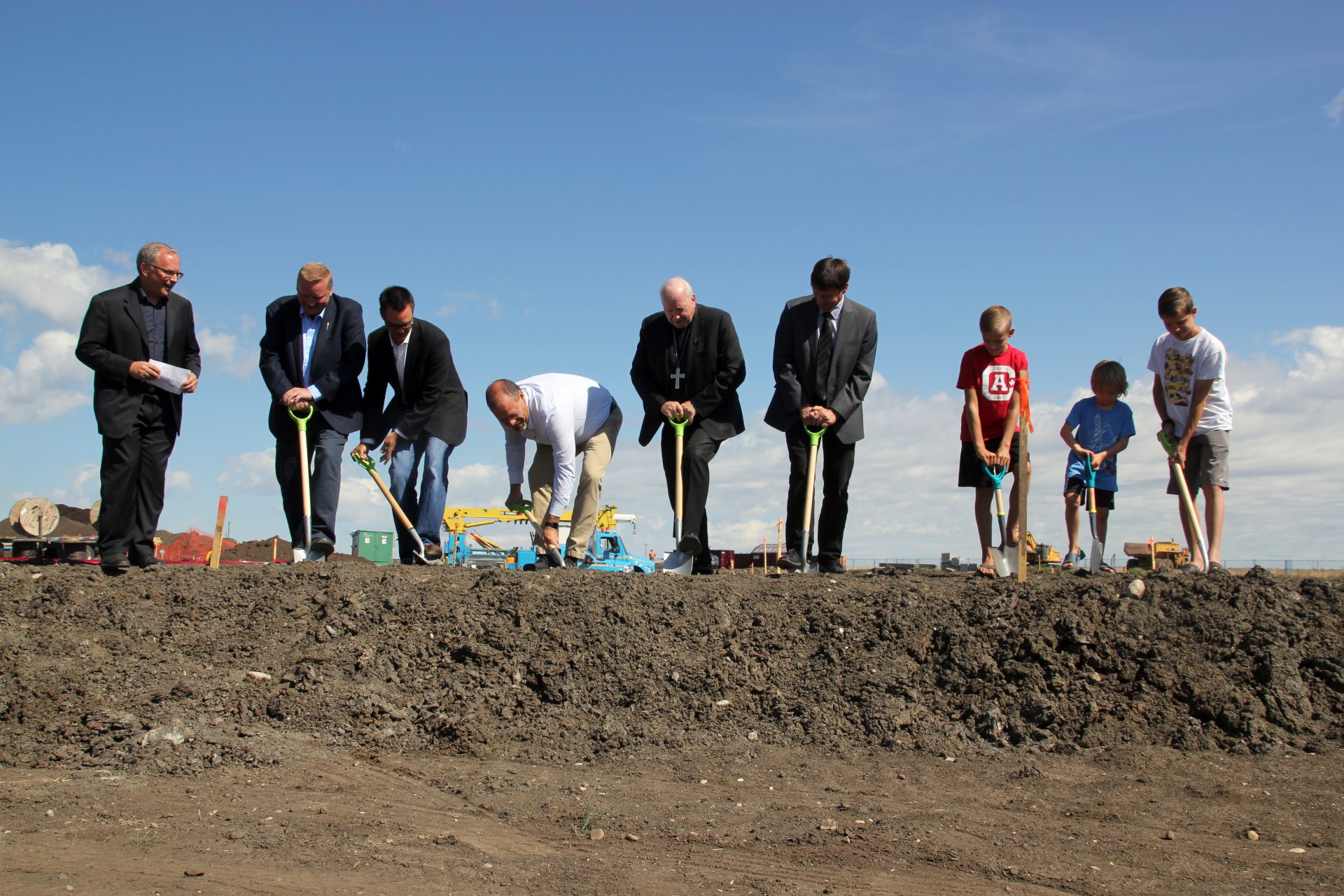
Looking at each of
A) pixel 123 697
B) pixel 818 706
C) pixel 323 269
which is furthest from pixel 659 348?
pixel 123 697

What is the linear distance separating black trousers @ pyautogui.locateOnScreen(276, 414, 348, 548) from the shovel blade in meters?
2.22

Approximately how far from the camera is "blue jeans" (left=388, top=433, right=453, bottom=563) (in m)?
6.73

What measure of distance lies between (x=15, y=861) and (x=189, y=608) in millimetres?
2426

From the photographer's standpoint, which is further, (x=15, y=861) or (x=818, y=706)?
(x=818, y=706)

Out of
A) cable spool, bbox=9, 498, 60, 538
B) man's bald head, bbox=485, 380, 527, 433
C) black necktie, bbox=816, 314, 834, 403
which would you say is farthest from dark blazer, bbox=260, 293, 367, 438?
cable spool, bbox=9, 498, 60, 538

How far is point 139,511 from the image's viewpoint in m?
6.38

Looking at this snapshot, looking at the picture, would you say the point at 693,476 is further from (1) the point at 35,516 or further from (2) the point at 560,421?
(1) the point at 35,516

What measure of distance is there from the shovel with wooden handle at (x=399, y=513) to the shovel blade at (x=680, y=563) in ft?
5.19

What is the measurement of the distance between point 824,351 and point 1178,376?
2221 mm

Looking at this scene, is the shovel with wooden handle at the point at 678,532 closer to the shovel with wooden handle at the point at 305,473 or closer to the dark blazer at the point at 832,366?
the dark blazer at the point at 832,366

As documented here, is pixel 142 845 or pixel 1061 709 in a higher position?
pixel 1061 709

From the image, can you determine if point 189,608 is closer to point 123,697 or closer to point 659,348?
point 123,697

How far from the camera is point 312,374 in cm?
681

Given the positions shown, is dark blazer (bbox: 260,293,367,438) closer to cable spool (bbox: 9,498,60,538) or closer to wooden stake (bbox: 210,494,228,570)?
wooden stake (bbox: 210,494,228,570)
